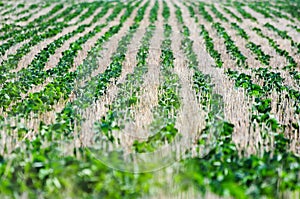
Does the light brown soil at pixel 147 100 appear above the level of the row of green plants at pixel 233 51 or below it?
above

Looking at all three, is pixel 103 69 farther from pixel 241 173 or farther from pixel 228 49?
pixel 241 173

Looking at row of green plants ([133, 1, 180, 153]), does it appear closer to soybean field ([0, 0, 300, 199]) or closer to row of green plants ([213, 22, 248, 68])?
soybean field ([0, 0, 300, 199])

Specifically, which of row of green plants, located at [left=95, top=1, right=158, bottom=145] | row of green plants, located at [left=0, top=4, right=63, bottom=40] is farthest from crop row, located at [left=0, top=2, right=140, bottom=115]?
row of green plants, located at [left=0, top=4, right=63, bottom=40]

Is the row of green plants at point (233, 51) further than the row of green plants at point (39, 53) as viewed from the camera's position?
Yes

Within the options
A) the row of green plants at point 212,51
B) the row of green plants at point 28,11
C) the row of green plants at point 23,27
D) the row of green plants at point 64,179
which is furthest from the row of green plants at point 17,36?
the row of green plants at point 64,179

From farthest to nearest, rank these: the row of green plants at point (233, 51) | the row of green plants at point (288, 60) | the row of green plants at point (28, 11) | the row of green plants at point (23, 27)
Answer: the row of green plants at point (28, 11)
the row of green plants at point (23, 27)
the row of green plants at point (233, 51)
the row of green plants at point (288, 60)

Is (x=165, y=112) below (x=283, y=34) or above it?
above

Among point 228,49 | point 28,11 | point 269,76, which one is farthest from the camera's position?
point 28,11

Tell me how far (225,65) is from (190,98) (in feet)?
11.6

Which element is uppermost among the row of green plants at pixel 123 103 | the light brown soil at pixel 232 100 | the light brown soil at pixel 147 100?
the row of green plants at pixel 123 103

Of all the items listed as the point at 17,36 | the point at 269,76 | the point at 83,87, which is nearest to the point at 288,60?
the point at 269,76

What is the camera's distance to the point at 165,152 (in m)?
5.15

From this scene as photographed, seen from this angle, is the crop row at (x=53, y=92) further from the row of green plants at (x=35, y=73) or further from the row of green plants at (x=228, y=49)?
the row of green plants at (x=228, y=49)

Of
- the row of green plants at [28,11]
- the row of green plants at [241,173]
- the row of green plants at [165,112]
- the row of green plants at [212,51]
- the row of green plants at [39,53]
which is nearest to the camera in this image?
the row of green plants at [241,173]
